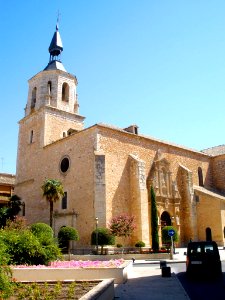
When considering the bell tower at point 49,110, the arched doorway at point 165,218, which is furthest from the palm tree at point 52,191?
the arched doorway at point 165,218

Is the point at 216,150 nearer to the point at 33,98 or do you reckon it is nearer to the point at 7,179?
the point at 33,98

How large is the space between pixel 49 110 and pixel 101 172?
32.6ft

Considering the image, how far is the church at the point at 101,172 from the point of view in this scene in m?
26.2

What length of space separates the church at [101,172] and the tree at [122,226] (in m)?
0.84

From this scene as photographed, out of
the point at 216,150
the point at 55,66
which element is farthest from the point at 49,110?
the point at 216,150

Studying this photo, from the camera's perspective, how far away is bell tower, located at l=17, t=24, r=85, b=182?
105 ft

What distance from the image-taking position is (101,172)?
2558 cm

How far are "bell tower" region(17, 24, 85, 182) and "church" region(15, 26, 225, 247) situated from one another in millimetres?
98

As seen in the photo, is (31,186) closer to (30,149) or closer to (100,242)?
(30,149)

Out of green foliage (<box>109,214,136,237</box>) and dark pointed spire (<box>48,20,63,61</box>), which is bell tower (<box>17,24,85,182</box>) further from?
green foliage (<box>109,214,136,237</box>)

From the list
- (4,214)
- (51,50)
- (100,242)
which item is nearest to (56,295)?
(100,242)

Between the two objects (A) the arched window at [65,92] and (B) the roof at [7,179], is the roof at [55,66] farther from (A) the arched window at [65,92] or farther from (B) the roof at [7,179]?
(B) the roof at [7,179]

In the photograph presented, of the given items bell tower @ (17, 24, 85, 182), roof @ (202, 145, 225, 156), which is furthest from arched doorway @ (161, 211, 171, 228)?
roof @ (202, 145, 225, 156)

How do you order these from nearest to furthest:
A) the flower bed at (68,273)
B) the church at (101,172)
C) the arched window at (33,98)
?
the flower bed at (68,273) → the church at (101,172) → the arched window at (33,98)
